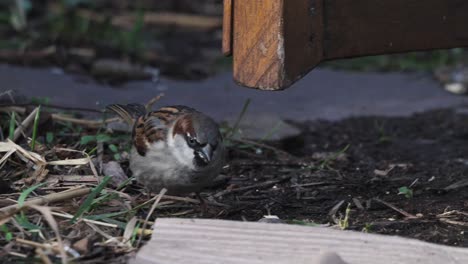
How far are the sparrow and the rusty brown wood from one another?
306 mm

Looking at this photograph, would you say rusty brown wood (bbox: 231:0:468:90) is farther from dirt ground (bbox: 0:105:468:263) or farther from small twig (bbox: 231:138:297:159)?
small twig (bbox: 231:138:297:159)

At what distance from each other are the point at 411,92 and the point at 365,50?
309 centimetres

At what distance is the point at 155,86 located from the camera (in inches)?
273

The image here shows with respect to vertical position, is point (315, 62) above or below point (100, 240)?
above

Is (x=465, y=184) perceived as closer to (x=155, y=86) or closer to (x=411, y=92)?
(x=411, y=92)

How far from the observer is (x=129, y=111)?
4.68 m

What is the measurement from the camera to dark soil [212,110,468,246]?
12.7 ft

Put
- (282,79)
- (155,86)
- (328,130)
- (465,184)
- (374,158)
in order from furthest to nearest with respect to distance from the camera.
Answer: (155,86)
(328,130)
(374,158)
(465,184)
(282,79)

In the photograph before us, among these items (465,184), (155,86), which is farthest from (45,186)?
(155,86)

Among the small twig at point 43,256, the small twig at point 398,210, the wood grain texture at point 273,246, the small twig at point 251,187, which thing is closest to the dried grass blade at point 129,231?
the wood grain texture at point 273,246

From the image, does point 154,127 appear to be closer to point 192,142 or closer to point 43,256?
point 192,142

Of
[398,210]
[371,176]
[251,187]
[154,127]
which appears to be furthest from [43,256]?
[371,176]

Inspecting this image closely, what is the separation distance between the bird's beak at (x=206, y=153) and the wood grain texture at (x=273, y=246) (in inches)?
27.5

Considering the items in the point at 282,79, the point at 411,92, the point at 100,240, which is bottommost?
the point at 411,92
